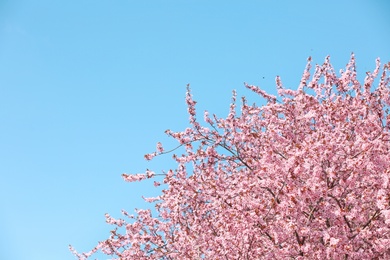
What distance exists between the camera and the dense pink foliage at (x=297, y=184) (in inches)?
264

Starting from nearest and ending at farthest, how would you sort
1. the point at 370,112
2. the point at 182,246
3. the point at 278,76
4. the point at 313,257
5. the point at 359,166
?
the point at 359,166 < the point at 313,257 < the point at 182,246 < the point at 370,112 < the point at 278,76

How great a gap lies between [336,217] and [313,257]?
81 centimetres

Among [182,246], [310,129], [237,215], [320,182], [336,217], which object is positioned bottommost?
[336,217]

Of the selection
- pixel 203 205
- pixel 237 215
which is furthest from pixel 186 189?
pixel 237 215

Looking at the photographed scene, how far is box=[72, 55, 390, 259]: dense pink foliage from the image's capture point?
6707mm

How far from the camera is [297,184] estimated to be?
7.08m

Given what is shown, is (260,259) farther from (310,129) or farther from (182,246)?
(310,129)

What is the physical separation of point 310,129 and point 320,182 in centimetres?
293

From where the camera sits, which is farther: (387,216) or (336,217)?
(336,217)

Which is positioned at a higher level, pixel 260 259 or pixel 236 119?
pixel 236 119

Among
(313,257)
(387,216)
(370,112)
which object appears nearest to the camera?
(387,216)

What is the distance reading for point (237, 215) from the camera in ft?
25.3

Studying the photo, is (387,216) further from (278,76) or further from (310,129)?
(278,76)

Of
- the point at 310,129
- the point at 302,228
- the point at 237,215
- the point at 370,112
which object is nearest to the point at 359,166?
the point at 302,228
